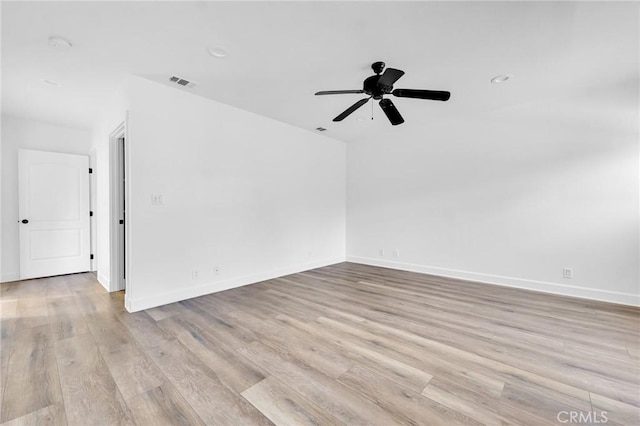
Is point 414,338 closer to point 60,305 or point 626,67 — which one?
point 626,67

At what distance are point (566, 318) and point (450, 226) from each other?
6.48 feet

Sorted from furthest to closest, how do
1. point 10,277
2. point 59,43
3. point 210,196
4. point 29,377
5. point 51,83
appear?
point 10,277
point 210,196
point 51,83
point 59,43
point 29,377

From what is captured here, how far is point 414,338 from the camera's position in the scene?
7.67ft

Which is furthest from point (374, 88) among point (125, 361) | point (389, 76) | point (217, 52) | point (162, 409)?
point (125, 361)

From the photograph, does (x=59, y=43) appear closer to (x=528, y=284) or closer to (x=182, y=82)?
(x=182, y=82)

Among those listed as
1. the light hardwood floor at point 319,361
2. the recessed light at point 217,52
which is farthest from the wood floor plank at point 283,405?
the recessed light at point 217,52

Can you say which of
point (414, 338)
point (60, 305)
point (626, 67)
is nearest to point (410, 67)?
point (626, 67)

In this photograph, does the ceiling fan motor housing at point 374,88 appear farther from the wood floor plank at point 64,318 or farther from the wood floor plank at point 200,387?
the wood floor plank at point 64,318

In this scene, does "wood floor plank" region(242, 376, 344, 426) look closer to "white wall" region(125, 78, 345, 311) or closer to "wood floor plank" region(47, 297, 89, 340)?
"wood floor plank" region(47, 297, 89, 340)

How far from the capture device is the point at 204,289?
351cm

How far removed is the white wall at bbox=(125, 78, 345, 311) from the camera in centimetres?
302

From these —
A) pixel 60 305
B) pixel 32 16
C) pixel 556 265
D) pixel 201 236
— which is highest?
pixel 32 16

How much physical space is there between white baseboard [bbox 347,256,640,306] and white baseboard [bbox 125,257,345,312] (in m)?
1.99

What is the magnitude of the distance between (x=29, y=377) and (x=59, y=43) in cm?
269
